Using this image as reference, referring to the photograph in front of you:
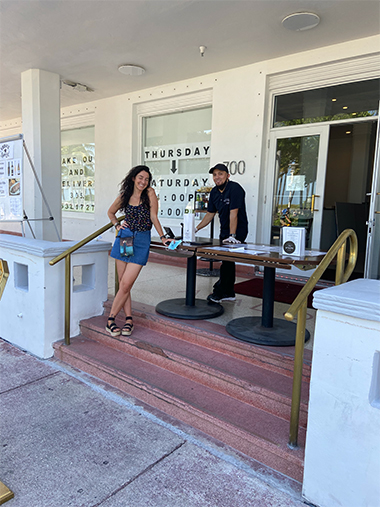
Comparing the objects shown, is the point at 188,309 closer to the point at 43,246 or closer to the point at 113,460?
the point at 43,246

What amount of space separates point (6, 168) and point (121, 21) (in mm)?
2330

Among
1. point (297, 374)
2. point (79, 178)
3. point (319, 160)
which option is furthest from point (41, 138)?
point (297, 374)

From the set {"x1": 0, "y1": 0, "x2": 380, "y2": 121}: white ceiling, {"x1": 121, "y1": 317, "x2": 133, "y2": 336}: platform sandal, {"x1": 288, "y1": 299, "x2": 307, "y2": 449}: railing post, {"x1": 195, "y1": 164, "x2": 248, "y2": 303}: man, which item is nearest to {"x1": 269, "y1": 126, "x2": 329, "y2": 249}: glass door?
{"x1": 0, "y1": 0, "x2": 380, "y2": 121}: white ceiling

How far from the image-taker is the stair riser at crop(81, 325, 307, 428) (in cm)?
227

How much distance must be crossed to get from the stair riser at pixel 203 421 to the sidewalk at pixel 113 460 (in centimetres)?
5

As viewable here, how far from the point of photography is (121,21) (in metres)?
4.45

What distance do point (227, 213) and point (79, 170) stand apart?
624cm

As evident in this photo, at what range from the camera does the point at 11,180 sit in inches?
174

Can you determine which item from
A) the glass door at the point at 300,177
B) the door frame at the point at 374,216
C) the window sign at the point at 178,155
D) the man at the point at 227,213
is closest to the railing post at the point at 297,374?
the man at the point at 227,213

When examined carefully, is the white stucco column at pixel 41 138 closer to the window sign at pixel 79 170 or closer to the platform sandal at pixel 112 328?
the window sign at pixel 79 170

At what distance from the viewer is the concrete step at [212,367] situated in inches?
90.8

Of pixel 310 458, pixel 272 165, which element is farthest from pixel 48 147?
pixel 310 458

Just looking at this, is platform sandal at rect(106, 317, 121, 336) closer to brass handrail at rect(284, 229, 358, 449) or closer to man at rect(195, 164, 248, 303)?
man at rect(195, 164, 248, 303)

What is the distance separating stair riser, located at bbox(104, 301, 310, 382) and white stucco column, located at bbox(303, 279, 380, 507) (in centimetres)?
72
